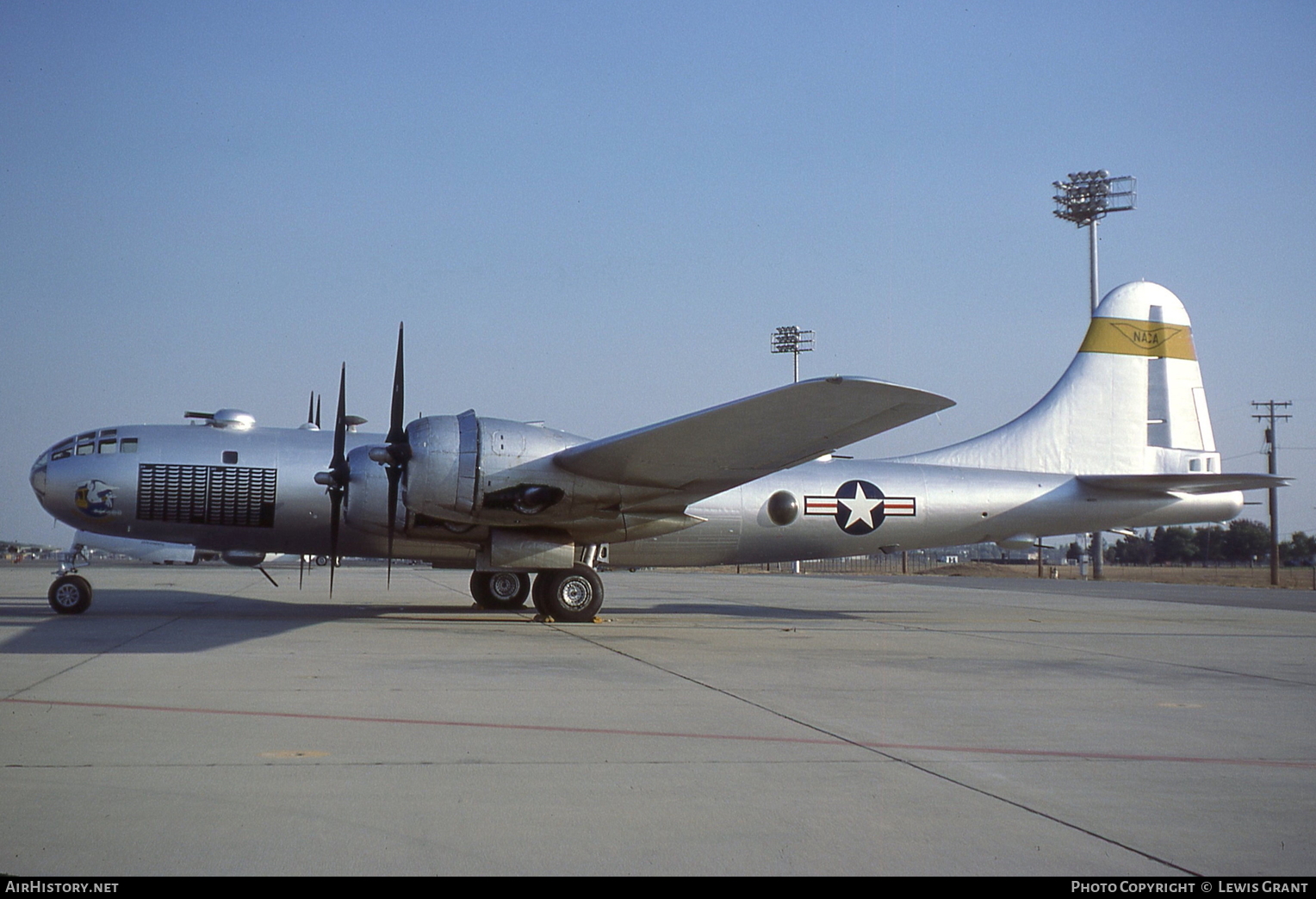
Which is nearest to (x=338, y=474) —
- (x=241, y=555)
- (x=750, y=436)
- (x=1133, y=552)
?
(x=241, y=555)

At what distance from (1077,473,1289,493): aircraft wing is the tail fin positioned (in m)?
0.47

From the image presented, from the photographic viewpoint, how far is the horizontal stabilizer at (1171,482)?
19.3m

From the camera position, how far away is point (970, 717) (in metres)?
8.01

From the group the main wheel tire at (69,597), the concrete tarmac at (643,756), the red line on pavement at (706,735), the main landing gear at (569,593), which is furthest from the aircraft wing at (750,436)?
the main wheel tire at (69,597)

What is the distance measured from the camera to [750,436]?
15125 millimetres

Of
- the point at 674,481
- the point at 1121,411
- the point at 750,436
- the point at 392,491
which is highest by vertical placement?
the point at 1121,411

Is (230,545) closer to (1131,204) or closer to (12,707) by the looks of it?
(12,707)

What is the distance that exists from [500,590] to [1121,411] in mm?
13359

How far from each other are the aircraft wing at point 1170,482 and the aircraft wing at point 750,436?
7.40m

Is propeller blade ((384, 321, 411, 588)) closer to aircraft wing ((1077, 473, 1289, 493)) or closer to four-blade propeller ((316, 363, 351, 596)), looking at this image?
four-blade propeller ((316, 363, 351, 596))

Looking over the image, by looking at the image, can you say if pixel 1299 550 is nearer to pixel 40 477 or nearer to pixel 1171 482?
pixel 1171 482

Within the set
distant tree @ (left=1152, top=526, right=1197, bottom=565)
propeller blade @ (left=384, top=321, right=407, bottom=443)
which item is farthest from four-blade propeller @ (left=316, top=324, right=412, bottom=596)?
distant tree @ (left=1152, top=526, right=1197, bottom=565)

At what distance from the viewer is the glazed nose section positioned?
17.9 meters

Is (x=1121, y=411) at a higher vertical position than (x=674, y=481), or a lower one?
higher
